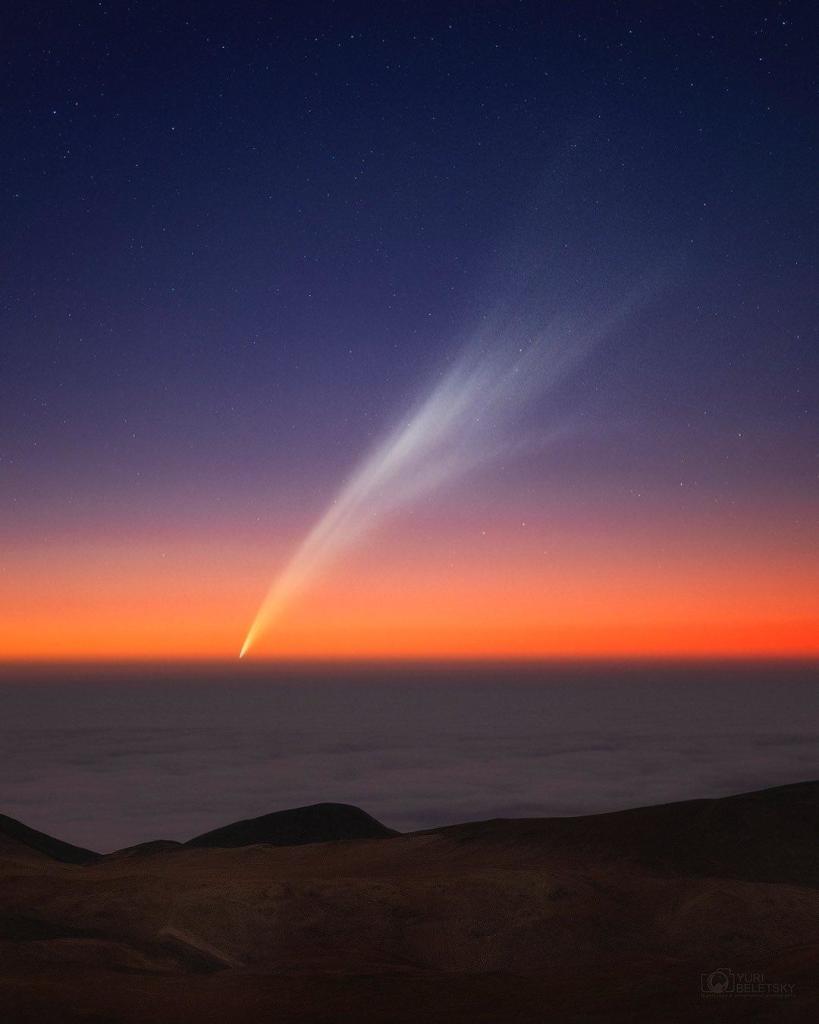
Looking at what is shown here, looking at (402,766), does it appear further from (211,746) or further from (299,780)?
(211,746)

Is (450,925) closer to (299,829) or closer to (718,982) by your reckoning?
(718,982)

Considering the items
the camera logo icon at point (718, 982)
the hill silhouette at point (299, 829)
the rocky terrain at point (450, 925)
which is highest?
the camera logo icon at point (718, 982)

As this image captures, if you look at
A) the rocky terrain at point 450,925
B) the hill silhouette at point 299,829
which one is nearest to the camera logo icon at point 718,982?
the rocky terrain at point 450,925

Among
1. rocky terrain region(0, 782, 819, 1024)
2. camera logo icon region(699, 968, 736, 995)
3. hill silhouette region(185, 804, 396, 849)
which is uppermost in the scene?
camera logo icon region(699, 968, 736, 995)

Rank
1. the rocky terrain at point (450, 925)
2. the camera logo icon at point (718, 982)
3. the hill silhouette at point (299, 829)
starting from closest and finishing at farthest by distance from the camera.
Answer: the camera logo icon at point (718, 982) < the rocky terrain at point (450, 925) < the hill silhouette at point (299, 829)

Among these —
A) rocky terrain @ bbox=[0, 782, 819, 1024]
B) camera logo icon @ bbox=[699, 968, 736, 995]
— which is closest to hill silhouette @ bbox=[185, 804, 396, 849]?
rocky terrain @ bbox=[0, 782, 819, 1024]

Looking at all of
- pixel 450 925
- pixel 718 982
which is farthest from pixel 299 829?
pixel 718 982

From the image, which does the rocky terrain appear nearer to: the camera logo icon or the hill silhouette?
the camera logo icon

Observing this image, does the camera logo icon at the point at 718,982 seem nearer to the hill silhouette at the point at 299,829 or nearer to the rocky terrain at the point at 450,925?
the rocky terrain at the point at 450,925

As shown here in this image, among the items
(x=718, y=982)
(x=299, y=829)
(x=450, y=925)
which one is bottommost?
(x=299, y=829)

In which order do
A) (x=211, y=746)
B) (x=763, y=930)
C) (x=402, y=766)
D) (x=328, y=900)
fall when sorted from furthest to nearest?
(x=211, y=746) < (x=402, y=766) < (x=328, y=900) < (x=763, y=930)

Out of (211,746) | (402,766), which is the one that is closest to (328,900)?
(402,766)
